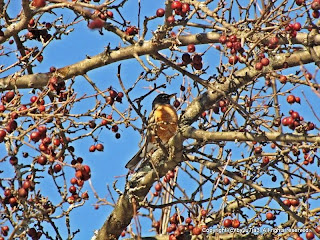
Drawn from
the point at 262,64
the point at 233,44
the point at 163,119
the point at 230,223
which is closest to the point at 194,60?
the point at 233,44

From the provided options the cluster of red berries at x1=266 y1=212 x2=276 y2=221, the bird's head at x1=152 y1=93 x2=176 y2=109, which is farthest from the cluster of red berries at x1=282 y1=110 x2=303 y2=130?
the bird's head at x1=152 y1=93 x2=176 y2=109

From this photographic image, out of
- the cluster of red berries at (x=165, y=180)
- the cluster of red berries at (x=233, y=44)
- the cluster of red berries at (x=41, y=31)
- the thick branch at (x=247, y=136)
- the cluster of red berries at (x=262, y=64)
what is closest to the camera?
the thick branch at (x=247, y=136)

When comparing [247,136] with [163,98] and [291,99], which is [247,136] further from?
[163,98]

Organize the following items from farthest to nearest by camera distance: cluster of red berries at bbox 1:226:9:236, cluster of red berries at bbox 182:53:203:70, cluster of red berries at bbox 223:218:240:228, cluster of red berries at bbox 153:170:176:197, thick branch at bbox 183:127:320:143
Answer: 1. cluster of red berries at bbox 153:170:176:197
2. cluster of red berries at bbox 223:218:240:228
3. cluster of red berries at bbox 1:226:9:236
4. cluster of red berries at bbox 182:53:203:70
5. thick branch at bbox 183:127:320:143

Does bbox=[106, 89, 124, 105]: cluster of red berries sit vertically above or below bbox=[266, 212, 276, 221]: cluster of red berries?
above

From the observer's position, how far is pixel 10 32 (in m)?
4.20

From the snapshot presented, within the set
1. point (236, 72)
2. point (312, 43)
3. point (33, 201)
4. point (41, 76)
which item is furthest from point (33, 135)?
point (312, 43)

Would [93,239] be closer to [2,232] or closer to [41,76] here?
[2,232]

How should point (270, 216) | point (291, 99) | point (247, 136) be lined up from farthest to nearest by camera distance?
point (270, 216)
point (291, 99)
point (247, 136)

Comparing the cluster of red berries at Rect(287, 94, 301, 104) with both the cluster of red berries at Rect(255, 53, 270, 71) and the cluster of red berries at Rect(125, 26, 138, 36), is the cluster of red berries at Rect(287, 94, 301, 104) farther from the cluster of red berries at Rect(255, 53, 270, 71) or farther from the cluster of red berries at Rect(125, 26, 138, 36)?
the cluster of red berries at Rect(125, 26, 138, 36)

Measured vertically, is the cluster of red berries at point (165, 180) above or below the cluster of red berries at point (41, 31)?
below

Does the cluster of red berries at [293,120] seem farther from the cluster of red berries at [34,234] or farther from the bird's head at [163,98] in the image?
the bird's head at [163,98]

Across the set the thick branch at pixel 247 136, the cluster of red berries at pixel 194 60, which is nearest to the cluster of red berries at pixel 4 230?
the thick branch at pixel 247 136

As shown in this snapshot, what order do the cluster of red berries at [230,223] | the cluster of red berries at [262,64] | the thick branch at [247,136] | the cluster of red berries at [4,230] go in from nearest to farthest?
the thick branch at [247,136] → the cluster of red berries at [262,64] → the cluster of red berries at [4,230] → the cluster of red berries at [230,223]
